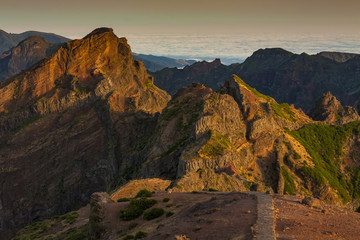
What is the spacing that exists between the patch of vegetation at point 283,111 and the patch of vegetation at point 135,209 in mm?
66902

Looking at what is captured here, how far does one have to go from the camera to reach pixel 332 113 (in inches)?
4862

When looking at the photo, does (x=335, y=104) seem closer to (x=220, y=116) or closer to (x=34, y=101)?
(x=220, y=116)

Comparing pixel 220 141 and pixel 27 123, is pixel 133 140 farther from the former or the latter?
pixel 27 123

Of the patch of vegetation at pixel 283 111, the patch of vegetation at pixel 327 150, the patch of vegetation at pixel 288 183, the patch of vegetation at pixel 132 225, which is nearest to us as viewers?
the patch of vegetation at pixel 132 225

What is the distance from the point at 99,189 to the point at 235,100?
58.2 m

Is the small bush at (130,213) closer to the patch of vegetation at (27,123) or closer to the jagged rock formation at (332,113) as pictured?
the patch of vegetation at (27,123)

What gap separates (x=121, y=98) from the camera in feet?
450

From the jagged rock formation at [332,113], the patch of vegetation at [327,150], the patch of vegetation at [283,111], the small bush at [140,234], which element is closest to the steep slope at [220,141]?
the patch of vegetation at [283,111]

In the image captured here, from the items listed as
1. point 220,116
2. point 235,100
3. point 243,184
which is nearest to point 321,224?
point 243,184

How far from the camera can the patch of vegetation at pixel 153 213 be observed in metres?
34.8

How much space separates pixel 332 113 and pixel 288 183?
5893 centimetres

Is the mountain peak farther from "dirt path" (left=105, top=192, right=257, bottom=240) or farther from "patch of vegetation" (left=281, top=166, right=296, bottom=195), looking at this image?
"dirt path" (left=105, top=192, right=257, bottom=240)

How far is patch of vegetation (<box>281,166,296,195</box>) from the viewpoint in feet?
256

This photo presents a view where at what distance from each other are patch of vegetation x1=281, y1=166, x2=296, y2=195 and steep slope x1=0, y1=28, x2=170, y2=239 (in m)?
44.1
